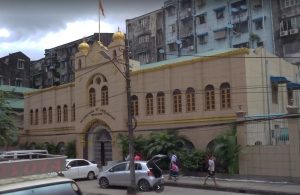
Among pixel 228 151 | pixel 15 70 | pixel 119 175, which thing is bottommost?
pixel 119 175

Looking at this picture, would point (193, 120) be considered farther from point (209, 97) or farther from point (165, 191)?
point (165, 191)

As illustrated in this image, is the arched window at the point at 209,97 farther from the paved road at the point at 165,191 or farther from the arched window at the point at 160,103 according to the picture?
the paved road at the point at 165,191

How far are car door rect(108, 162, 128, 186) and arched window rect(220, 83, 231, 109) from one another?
8.24 metres

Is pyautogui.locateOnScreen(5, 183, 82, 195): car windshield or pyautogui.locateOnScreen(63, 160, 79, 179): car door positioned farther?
pyautogui.locateOnScreen(63, 160, 79, 179): car door

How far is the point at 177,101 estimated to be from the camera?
31.6 m

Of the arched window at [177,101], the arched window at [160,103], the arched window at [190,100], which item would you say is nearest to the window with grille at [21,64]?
the arched window at [160,103]

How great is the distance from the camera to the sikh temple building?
28406 mm

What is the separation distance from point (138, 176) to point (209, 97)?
9104 millimetres

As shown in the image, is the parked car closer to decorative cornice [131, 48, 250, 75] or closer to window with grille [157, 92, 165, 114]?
decorative cornice [131, 48, 250, 75]

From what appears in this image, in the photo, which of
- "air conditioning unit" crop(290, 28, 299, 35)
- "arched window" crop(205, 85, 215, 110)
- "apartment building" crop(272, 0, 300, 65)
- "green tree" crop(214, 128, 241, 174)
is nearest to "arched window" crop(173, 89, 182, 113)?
"arched window" crop(205, 85, 215, 110)

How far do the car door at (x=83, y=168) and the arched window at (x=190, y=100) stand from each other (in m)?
7.46

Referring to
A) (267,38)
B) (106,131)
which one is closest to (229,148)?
(106,131)

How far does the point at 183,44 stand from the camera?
63719 mm

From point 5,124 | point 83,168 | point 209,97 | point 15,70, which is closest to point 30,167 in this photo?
point 83,168
